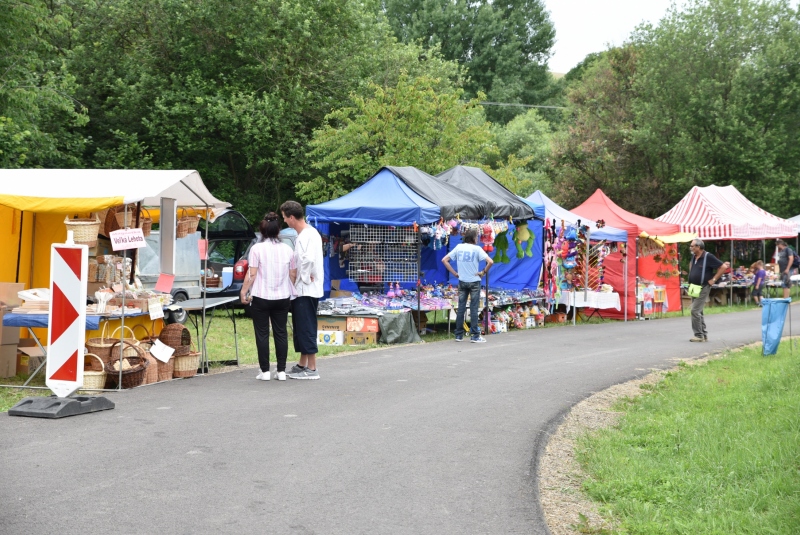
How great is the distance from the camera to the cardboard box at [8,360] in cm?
1075

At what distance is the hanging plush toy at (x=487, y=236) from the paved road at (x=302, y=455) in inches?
240

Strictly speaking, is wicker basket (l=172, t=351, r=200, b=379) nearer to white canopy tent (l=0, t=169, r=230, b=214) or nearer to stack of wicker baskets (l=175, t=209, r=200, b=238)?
white canopy tent (l=0, t=169, r=230, b=214)

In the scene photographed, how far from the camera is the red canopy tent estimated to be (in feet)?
73.8

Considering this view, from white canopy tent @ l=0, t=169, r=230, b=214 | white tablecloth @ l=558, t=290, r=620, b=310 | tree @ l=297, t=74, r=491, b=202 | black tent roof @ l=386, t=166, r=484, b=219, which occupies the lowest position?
white tablecloth @ l=558, t=290, r=620, b=310

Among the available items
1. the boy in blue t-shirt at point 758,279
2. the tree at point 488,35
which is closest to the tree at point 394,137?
the boy in blue t-shirt at point 758,279

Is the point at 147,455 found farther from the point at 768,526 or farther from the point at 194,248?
the point at 194,248

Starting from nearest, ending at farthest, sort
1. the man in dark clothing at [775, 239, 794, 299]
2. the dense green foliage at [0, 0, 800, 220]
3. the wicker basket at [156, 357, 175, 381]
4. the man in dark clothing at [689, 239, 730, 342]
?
the wicker basket at [156, 357, 175, 381] → the man in dark clothing at [689, 239, 730, 342] → the dense green foliage at [0, 0, 800, 220] → the man in dark clothing at [775, 239, 794, 299]

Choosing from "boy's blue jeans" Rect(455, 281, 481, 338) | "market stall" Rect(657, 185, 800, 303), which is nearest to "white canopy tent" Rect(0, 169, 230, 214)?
"boy's blue jeans" Rect(455, 281, 481, 338)

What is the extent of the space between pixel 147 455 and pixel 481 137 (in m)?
20.4

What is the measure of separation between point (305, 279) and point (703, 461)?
523 centimetres

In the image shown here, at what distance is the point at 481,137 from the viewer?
25.8 m

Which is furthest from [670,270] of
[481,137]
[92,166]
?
[92,166]

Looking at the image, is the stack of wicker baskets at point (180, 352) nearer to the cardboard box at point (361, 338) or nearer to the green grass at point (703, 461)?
the cardboard box at point (361, 338)

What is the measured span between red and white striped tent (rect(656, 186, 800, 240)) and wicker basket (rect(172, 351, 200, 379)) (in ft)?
63.4
